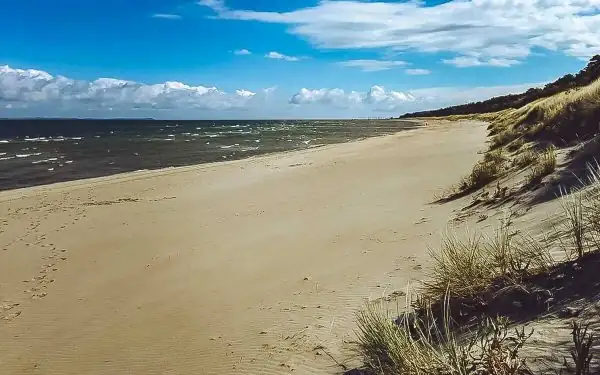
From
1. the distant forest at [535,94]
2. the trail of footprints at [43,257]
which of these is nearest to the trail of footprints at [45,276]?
the trail of footprints at [43,257]

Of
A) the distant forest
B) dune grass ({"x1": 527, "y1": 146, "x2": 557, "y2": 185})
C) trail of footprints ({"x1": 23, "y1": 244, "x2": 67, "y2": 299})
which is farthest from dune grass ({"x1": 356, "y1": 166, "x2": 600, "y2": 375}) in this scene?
the distant forest

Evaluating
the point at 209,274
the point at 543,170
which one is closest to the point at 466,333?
the point at 209,274

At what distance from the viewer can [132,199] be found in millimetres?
15492

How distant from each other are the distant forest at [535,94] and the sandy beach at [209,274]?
18123 millimetres

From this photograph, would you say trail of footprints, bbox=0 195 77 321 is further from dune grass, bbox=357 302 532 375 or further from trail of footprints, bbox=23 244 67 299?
dune grass, bbox=357 302 532 375

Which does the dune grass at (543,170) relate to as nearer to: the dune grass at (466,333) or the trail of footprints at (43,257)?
the dune grass at (466,333)

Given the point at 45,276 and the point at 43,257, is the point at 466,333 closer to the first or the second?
the point at 45,276

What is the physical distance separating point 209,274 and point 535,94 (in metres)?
53.9

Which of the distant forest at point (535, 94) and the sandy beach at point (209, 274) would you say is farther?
the distant forest at point (535, 94)

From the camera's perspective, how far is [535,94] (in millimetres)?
52531

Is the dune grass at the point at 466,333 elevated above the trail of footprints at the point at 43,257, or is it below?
above

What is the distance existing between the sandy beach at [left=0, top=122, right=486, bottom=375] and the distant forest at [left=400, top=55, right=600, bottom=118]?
18.1 meters

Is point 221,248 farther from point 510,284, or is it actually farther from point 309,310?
point 510,284

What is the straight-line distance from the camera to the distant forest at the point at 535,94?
3203 cm
